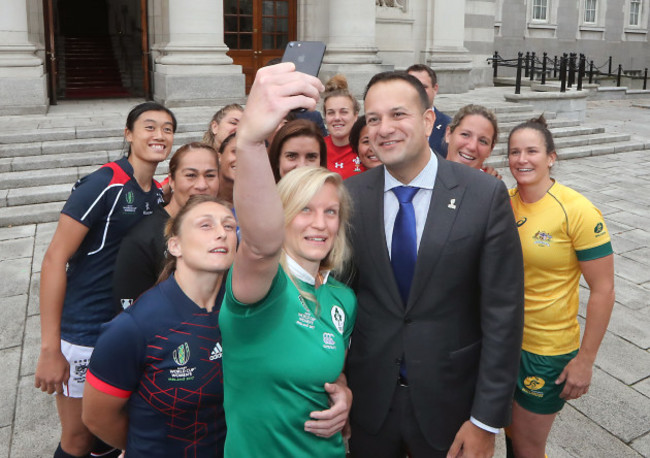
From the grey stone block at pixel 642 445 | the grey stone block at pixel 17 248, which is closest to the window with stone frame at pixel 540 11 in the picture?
the grey stone block at pixel 17 248

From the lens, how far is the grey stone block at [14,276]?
216 inches

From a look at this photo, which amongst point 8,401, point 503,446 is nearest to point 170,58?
point 8,401

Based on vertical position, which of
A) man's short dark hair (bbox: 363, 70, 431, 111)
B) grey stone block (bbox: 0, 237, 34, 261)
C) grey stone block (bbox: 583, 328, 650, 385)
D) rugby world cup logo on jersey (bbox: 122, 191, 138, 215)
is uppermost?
man's short dark hair (bbox: 363, 70, 431, 111)

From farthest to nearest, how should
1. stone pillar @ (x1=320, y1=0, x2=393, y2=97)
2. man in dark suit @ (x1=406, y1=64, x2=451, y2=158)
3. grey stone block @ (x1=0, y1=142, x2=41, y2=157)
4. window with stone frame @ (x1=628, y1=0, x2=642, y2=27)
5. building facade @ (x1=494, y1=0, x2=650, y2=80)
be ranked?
1. window with stone frame @ (x1=628, y1=0, x2=642, y2=27)
2. building facade @ (x1=494, y1=0, x2=650, y2=80)
3. stone pillar @ (x1=320, y1=0, x2=393, y2=97)
4. grey stone block @ (x1=0, y1=142, x2=41, y2=157)
5. man in dark suit @ (x1=406, y1=64, x2=451, y2=158)

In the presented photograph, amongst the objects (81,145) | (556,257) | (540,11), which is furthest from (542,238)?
(540,11)

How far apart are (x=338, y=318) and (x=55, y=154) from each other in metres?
8.27

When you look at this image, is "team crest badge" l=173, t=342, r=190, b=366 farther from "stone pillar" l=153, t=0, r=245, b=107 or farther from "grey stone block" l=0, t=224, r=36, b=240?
"stone pillar" l=153, t=0, r=245, b=107

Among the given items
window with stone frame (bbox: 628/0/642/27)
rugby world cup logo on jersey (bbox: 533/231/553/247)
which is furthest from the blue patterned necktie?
window with stone frame (bbox: 628/0/642/27)

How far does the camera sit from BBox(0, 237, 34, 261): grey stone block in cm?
638

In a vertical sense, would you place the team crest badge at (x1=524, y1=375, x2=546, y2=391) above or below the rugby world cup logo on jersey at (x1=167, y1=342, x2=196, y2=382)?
below

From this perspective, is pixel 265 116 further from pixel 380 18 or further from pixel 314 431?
pixel 380 18

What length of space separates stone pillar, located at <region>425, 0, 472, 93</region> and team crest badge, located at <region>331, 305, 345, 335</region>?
15.1 metres

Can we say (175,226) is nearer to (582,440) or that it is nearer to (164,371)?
(164,371)

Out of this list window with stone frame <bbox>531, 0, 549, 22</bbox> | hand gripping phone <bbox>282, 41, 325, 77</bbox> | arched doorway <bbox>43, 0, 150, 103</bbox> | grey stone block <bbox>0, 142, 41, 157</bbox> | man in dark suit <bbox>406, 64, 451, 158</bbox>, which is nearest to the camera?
hand gripping phone <bbox>282, 41, 325, 77</bbox>
